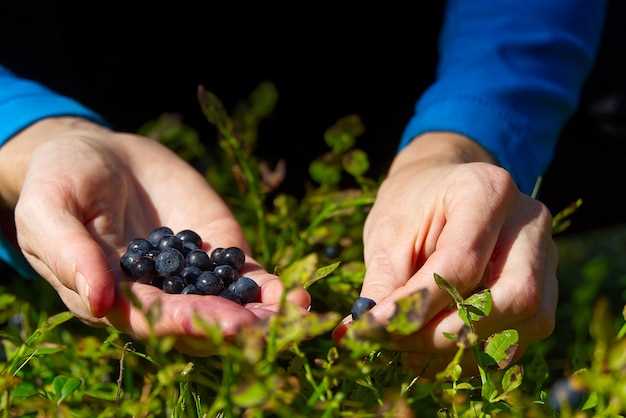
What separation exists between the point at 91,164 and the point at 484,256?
25.3 inches

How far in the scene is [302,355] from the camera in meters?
0.90

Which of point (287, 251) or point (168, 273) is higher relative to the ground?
point (168, 273)

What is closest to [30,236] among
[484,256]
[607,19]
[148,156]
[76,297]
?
[76,297]

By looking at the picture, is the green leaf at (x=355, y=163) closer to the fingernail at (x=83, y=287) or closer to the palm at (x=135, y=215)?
the palm at (x=135, y=215)

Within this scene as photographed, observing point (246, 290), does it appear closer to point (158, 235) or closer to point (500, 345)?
point (158, 235)

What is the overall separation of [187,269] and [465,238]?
15.7 inches

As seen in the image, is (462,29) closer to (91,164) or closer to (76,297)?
(91,164)

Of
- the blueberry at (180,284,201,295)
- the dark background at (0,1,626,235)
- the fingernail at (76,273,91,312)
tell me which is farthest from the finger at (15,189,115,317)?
the dark background at (0,1,626,235)

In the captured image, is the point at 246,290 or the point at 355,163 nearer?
the point at 246,290

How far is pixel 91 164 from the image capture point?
4.44 feet

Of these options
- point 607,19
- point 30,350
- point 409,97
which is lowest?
point 409,97

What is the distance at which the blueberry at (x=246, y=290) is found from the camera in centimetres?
115

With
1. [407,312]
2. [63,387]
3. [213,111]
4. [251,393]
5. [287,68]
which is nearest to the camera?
[251,393]

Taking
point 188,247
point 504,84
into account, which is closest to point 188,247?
point 188,247
